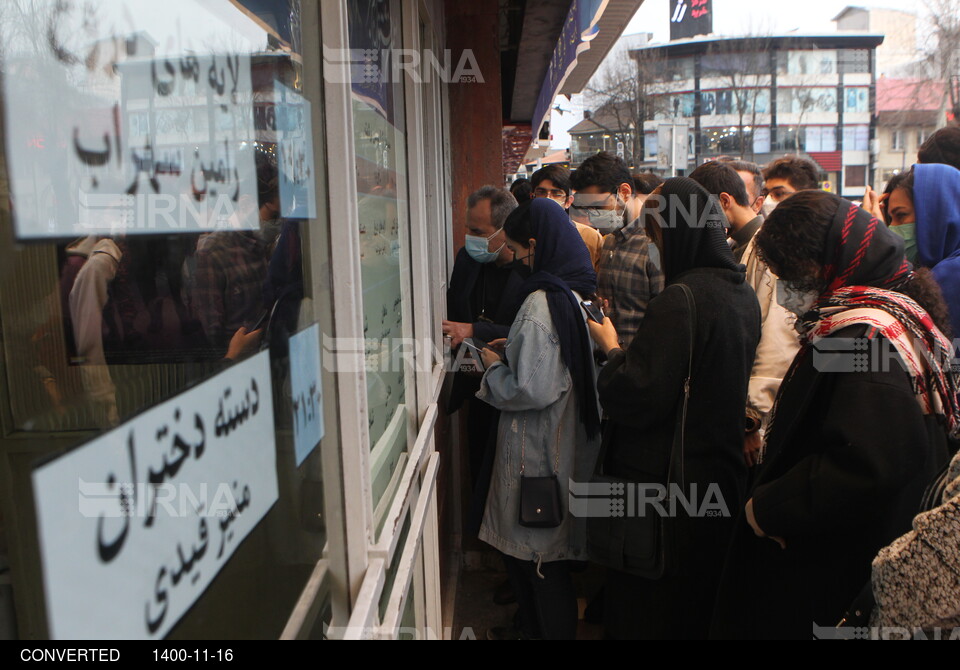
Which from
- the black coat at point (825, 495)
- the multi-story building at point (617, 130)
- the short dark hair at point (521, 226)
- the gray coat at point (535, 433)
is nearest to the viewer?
the black coat at point (825, 495)

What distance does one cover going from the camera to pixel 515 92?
9312 mm

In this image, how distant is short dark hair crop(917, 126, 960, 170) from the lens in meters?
3.92

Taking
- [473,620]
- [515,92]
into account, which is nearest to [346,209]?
[473,620]

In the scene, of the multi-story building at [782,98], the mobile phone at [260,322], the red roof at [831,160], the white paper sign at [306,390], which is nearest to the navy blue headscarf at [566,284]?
the white paper sign at [306,390]

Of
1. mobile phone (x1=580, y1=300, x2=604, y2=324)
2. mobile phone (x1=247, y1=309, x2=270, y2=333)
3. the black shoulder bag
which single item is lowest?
the black shoulder bag

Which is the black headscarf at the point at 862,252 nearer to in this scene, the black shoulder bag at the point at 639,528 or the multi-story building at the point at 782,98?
the black shoulder bag at the point at 639,528

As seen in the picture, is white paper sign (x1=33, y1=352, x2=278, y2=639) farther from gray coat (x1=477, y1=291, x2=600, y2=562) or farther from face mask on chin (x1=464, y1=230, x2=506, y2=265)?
face mask on chin (x1=464, y1=230, x2=506, y2=265)

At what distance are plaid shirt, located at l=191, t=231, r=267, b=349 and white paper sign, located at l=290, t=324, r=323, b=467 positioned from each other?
0.31 feet

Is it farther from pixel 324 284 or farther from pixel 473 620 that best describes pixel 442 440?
pixel 324 284

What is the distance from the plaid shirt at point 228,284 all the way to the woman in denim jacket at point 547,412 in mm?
1643

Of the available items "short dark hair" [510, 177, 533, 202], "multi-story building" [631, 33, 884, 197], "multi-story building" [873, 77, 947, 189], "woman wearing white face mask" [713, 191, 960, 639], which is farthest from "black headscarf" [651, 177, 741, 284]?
"multi-story building" [873, 77, 947, 189]

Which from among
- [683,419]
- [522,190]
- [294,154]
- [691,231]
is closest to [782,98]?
[522,190]

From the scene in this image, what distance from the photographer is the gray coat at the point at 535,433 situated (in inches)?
107

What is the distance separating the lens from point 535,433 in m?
2.81
